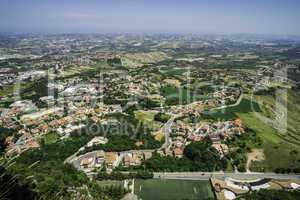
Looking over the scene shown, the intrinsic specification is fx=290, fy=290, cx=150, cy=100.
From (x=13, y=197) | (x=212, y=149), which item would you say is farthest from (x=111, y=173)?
(x=13, y=197)

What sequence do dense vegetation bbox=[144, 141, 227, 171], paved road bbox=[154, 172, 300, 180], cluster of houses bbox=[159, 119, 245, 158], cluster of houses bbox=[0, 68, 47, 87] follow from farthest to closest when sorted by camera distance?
cluster of houses bbox=[0, 68, 47, 87] → cluster of houses bbox=[159, 119, 245, 158] → dense vegetation bbox=[144, 141, 227, 171] → paved road bbox=[154, 172, 300, 180]

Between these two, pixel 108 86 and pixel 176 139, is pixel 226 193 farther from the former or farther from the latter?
pixel 108 86

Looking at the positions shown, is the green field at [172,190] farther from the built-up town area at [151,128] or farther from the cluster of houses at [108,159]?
the cluster of houses at [108,159]

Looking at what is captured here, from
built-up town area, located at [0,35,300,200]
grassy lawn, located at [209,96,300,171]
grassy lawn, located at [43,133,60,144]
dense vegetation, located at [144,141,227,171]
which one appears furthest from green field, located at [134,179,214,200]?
grassy lawn, located at [43,133,60,144]

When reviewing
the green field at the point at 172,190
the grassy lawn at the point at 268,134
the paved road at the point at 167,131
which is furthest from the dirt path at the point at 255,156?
the paved road at the point at 167,131

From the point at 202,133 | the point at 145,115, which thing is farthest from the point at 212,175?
the point at 145,115

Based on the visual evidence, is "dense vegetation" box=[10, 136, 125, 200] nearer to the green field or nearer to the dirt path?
the green field
